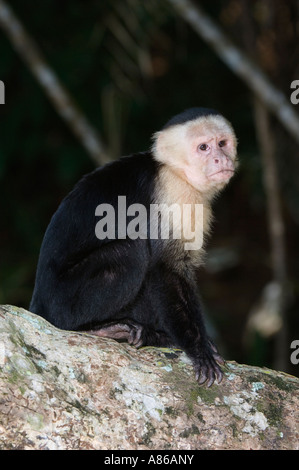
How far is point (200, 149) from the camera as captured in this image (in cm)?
381

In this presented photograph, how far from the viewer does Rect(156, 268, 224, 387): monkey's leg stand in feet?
11.0

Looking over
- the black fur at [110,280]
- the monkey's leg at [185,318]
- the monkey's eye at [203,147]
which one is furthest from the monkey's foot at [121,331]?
the monkey's eye at [203,147]

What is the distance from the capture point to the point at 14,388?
2.60 meters

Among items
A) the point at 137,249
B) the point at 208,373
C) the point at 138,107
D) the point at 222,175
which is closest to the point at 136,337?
the point at 137,249

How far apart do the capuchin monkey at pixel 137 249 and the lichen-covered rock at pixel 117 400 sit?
0.47 metres

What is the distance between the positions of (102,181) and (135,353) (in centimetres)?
100

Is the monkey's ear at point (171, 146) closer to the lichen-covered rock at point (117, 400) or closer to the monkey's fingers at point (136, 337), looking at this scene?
the monkey's fingers at point (136, 337)

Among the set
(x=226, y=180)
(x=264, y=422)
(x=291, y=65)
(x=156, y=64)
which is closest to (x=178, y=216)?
(x=226, y=180)

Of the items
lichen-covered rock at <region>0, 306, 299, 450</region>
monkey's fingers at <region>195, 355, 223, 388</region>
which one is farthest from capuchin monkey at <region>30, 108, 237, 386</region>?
lichen-covered rock at <region>0, 306, 299, 450</region>

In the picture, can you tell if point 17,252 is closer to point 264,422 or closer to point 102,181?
point 102,181

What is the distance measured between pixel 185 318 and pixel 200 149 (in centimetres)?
91

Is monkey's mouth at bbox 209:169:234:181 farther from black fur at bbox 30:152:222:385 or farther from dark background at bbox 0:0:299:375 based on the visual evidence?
dark background at bbox 0:0:299:375

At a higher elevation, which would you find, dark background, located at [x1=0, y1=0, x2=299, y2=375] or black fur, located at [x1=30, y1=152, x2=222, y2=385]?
dark background, located at [x1=0, y1=0, x2=299, y2=375]

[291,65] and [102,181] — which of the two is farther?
[291,65]
